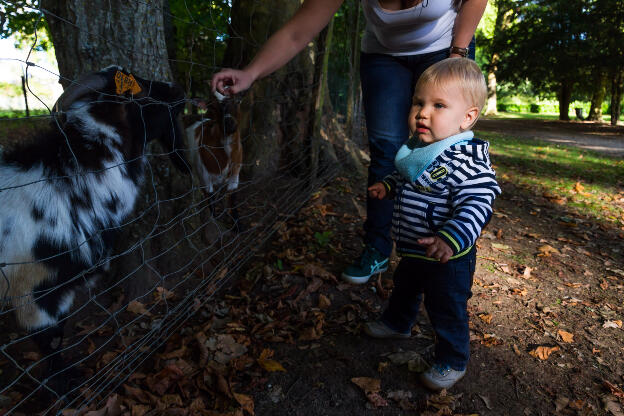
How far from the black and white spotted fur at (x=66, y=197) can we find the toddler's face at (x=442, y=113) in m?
1.32

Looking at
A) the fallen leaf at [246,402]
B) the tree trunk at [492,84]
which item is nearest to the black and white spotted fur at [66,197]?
the fallen leaf at [246,402]

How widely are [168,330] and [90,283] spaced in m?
0.64

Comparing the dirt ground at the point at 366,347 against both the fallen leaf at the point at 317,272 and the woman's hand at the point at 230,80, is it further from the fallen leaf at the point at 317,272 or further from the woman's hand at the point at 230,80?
the woman's hand at the point at 230,80

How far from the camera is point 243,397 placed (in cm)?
199

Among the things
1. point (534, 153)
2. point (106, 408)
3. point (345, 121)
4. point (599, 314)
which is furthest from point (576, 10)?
point (106, 408)

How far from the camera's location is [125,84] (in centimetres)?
199

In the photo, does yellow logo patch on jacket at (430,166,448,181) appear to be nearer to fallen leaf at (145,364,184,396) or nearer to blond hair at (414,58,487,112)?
blond hair at (414,58,487,112)

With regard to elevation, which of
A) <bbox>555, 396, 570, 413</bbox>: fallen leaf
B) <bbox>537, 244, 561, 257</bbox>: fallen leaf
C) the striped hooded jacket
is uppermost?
the striped hooded jacket

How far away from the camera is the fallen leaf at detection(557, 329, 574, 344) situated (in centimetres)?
242

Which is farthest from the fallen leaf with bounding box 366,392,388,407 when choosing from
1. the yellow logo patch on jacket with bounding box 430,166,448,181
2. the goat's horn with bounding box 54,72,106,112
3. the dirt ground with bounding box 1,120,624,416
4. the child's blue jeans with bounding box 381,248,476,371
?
the goat's horn with bounding box 54,72,106,112

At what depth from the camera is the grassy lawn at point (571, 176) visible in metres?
5.08

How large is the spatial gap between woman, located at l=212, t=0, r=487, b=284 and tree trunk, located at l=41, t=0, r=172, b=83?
76cm

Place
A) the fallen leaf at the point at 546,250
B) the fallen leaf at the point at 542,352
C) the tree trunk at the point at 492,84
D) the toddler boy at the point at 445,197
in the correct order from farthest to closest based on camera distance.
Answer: the tree trunk at the point at 492,84, the fallen leaf at the point at 546,250, the fallen leaf at the point at 542,352, the toddler boy at the point at 445,197

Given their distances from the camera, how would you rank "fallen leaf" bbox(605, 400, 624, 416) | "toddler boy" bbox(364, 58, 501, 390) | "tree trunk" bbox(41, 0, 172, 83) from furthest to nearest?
1. "tree trunk" bbox(41, 0, 172, 83)
2. "fallen leaf" bbox(605, 400, 624, 416)
3. "toddler boy" bbox(364, 58, 501, 390)
